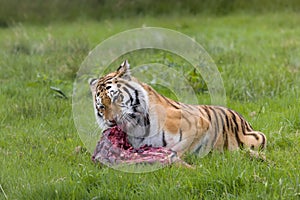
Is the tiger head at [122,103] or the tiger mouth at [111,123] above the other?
the tiger head at [122,103]

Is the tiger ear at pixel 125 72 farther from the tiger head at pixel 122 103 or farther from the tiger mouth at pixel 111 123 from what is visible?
the tiger mouth at pixel 111 123

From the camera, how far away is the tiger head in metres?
5.68

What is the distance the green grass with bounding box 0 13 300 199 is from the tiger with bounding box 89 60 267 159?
0.20 meters

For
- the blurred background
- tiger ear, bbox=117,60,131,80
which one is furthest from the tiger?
the blurred background

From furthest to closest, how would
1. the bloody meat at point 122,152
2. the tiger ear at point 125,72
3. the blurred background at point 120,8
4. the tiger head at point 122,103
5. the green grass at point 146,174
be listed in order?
the blurred background at point 120,8 < the tiger ear at point 125,72 < the tiger head at point 122,103 < the bloody meat at point 122,152 < the green grass at point 146,174

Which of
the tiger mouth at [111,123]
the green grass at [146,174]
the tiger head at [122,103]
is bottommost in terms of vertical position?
the green grass at [146,174]

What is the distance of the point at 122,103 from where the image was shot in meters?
5.68

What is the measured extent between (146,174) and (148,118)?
58 centimetres

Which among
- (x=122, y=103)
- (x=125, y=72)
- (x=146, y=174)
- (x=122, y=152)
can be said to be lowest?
(x=146, y=174)

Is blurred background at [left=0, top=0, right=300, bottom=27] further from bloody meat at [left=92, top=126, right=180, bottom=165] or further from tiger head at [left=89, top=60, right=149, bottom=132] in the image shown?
bloody meat at [left=92, top=126, right=180, bottom=165]

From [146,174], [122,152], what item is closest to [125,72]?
[122,152]

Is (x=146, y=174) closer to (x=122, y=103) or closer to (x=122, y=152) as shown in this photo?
(x=122, y=152)

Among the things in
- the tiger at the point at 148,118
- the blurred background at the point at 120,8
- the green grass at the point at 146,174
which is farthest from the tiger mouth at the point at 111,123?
the blurred background at the point at 120,8

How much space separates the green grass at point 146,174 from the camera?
5.12 metres
